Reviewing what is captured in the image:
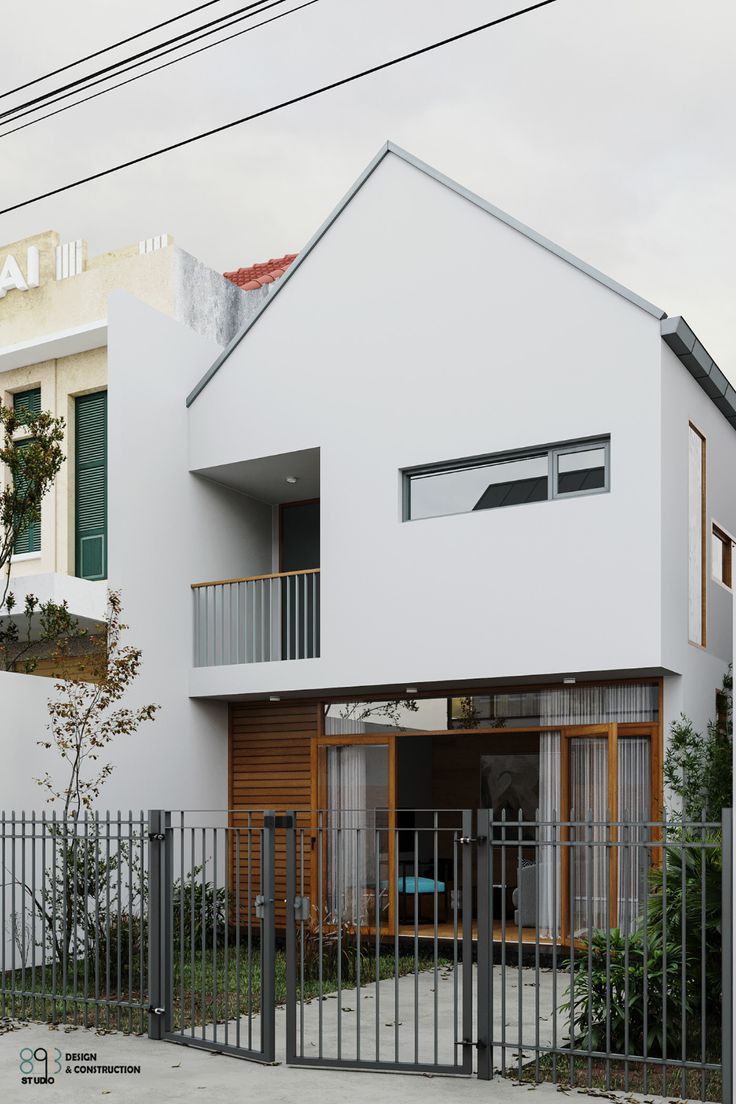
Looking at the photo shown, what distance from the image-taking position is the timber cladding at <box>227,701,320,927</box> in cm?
1523

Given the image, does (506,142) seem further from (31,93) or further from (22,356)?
(31,93)

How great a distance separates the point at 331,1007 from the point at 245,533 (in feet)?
23.6

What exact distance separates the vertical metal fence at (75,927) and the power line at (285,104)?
5.29m

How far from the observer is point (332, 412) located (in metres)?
14.4

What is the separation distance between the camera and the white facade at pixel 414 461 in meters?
12.5

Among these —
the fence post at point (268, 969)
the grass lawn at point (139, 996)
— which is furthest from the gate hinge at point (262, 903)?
the grass lawn at point (139, 996)

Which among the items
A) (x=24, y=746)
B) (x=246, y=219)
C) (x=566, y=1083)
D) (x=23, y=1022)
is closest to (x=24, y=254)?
(x=246, y=219)

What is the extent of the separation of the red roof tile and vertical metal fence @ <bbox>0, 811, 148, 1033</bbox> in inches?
330

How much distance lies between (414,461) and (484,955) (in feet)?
21.5

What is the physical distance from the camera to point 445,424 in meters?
13.5

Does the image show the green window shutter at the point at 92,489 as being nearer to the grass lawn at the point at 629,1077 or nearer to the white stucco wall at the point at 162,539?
the white stucco wall at the point at 162,539

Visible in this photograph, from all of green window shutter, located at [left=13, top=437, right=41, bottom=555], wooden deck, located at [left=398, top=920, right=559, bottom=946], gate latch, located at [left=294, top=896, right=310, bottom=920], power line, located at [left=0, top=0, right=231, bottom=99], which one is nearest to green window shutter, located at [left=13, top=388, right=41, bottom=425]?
green window shutter, located at [left=13, top=437, right=41, bottom=555]

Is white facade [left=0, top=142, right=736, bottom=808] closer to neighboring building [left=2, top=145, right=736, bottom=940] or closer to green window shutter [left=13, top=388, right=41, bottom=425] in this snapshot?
neighboring building [left=2, top=145, right=736, bottom=940]

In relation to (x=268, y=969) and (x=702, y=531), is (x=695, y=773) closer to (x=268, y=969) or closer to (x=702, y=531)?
(x=702, y=531)
